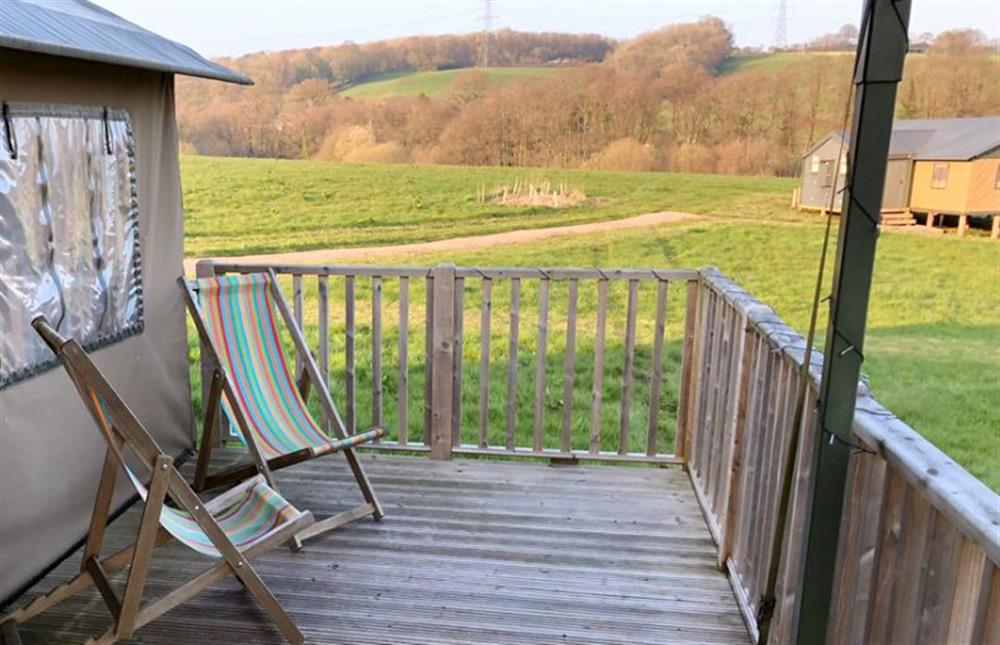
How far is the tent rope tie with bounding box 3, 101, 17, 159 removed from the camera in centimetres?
256

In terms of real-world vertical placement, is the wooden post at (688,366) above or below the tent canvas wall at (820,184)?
below

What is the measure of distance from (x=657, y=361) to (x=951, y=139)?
168 inches

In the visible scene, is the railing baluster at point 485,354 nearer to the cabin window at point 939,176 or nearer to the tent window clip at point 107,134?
the tent window clip at point 107,134

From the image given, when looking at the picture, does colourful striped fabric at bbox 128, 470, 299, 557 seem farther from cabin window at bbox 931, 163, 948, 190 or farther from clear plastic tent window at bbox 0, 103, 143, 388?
cabin window at bbox 931, 163, 948, 190

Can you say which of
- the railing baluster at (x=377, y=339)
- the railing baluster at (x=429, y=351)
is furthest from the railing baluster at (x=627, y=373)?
the railing baluster at (x=377, y=339)

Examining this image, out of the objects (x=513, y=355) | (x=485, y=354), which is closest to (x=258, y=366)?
(x=485, y=354)

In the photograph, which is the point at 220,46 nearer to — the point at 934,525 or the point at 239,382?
the point at 239,382

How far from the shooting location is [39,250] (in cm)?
277

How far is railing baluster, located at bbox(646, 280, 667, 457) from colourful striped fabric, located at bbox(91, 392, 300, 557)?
1885 millimetres

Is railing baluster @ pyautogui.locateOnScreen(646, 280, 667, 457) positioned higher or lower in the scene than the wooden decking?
higher

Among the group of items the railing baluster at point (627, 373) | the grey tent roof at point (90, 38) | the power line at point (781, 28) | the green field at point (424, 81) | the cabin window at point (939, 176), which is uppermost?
the power line at point (781, 28)

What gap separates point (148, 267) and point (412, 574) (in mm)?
1896

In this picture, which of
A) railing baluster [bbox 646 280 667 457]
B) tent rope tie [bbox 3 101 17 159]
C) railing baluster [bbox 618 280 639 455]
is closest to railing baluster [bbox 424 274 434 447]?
railing baluster [bbox 618 280 639 455]

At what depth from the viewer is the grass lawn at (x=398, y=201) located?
24.0 ft
